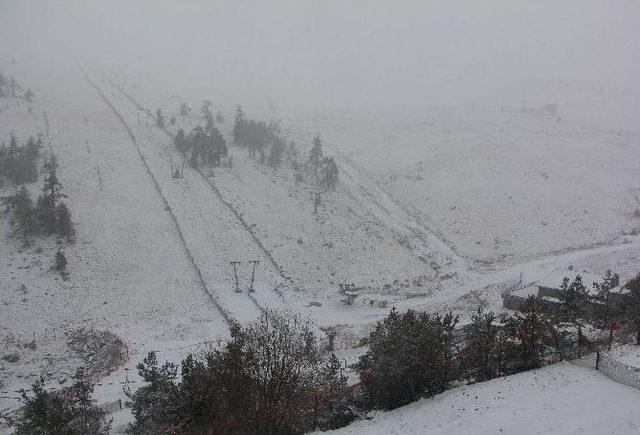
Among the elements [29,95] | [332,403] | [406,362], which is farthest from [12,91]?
[406,362]

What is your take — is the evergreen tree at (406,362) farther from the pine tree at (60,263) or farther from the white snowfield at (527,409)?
the pine tree at (60,263)

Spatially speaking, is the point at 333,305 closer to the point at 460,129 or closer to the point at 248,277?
the point at 248,277

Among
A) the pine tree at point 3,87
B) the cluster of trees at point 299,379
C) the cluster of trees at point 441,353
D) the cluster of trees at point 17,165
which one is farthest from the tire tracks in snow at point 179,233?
the cluster of trees at point 441,353

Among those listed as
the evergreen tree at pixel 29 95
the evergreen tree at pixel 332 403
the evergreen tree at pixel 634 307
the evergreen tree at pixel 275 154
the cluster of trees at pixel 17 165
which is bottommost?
the evergreen tree at pixel 332 403

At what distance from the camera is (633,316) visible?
98.4ft

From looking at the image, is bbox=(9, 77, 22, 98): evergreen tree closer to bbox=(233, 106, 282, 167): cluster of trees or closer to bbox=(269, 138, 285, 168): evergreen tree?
bbox=(233, 106, 282, 167): cluster of trees

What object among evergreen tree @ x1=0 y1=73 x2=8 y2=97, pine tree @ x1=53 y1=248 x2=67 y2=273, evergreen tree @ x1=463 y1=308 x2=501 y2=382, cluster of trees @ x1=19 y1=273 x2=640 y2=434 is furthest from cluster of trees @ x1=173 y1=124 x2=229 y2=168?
evergreen tree @ x1=463 y1=308 x2=501 y2=382

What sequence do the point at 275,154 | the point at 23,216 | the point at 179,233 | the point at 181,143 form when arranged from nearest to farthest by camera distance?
1. the point at 23,216
2. the point at 179,233
3. the point at 181,143
4. the point at 275,154

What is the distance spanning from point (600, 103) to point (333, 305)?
10813cm

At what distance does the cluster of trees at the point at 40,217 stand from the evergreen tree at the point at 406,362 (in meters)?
40.2

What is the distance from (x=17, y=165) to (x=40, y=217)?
13485 millimetres

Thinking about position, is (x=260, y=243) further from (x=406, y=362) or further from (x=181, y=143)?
(x=406, y=362)

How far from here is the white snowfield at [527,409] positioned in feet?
66.5

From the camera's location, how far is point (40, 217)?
5309cm
